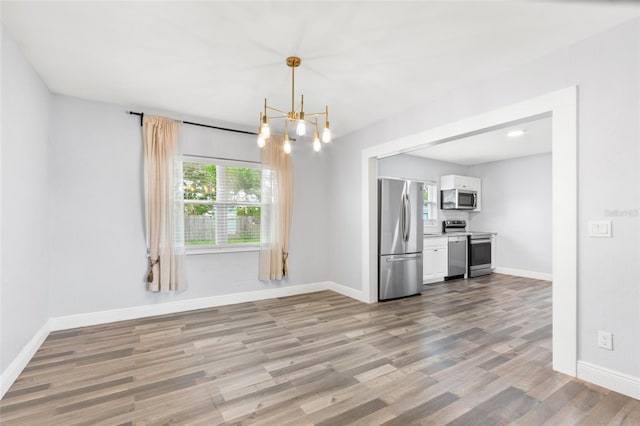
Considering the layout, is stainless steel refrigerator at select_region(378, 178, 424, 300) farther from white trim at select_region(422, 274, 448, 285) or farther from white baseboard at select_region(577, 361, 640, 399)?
white baseboard at select_region(577, 361, 640, 399)

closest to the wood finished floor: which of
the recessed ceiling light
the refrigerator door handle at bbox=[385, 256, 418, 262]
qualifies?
the refrigerator door handle at bbox=[385, 256, 418, 262]

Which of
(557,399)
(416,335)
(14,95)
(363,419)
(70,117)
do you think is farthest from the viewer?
(70,117)

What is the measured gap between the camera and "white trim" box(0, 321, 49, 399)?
245 centimetres

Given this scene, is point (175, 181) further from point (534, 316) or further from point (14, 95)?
point (534, 316)

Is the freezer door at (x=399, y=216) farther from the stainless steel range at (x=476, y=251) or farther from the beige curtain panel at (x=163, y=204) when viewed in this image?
the beige curtain panel at (x=163, y=204)

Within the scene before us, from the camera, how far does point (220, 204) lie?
469cm

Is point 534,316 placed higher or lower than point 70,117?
lower

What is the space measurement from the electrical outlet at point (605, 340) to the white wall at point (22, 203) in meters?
4.38

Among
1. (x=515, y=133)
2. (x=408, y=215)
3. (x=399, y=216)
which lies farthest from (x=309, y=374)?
(x=515, y=133)

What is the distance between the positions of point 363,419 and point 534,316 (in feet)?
10.2

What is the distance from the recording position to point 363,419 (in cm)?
214

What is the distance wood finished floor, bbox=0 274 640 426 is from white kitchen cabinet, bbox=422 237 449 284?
1.87 metres

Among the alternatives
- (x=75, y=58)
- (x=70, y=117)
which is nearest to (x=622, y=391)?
(x=75, y=58)

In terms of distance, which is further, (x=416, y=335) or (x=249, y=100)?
(x=249, y=100)
